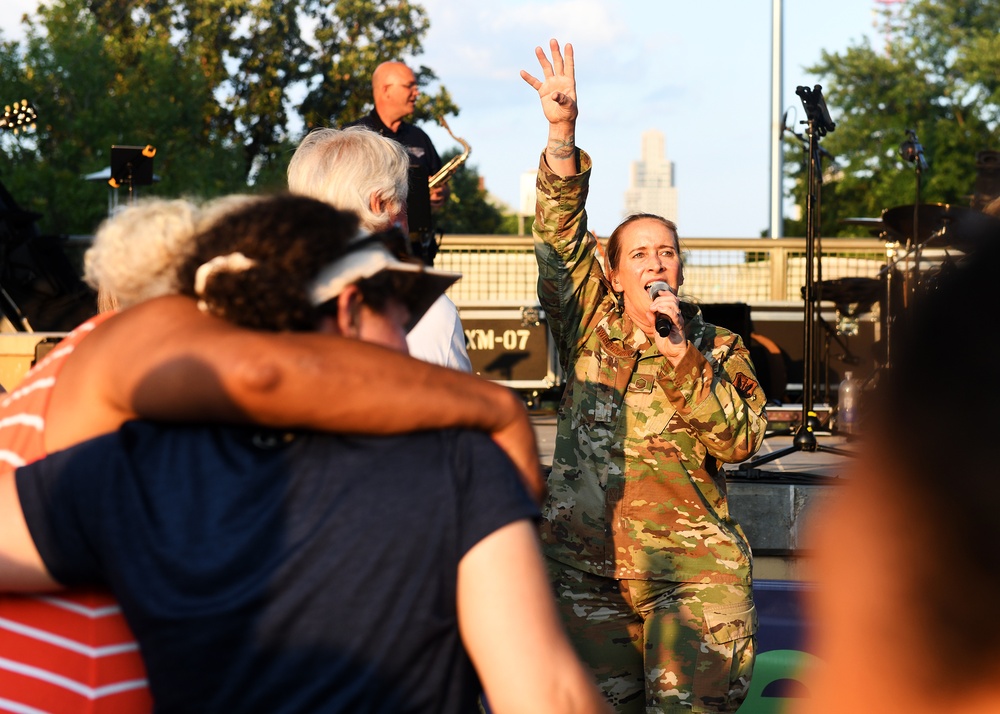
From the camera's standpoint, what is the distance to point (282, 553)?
1.59 m

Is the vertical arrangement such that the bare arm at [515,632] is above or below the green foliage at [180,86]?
below

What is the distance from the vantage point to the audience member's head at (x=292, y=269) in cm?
164

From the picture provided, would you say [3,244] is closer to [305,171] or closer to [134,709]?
[305,171]

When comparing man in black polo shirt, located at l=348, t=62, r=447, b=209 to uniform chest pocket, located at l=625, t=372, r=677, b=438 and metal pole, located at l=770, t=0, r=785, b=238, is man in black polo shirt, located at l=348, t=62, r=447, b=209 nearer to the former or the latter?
uniform chest pocket, located at l=625, t=372, r=677, b=438

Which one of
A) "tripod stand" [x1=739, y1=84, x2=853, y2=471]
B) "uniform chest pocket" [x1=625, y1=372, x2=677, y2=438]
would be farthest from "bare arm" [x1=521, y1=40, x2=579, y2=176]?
"tripod stand" [x1=739, y1=84, x2=853, y2=471]

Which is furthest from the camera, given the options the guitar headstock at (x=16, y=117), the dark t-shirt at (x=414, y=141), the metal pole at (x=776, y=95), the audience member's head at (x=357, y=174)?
the metal pole at (x=776, y=95)

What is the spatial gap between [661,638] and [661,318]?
0.98 m

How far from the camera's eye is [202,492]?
1.61m

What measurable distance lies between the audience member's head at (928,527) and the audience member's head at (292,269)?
93cm

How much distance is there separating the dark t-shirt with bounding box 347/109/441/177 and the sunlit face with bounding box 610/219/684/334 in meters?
3.11

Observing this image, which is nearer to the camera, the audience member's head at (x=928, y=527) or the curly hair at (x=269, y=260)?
the audience member's head at (x=928, y=527)

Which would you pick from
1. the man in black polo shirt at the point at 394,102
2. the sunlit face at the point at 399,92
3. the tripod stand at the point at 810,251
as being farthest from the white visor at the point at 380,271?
the tripod stand at the point at 810,251

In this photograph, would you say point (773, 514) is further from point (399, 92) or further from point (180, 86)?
point (180, 86)

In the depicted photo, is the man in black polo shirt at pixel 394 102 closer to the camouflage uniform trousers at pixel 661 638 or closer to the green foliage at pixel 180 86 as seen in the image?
the camouflage uniform trousers at pixel 661 638
